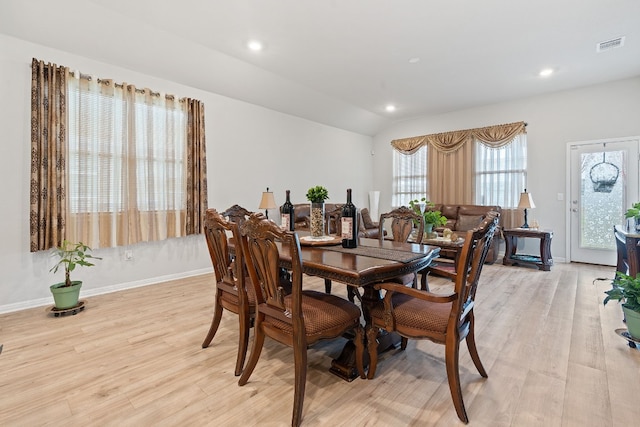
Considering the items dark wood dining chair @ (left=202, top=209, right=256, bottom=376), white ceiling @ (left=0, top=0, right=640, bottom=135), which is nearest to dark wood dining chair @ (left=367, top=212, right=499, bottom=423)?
dark wood dining chair @ (left=202, top=209, right=256, bottom=376)

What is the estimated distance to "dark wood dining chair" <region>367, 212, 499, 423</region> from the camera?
1.58 metres

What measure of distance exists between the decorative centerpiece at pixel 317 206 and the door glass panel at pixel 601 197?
17.3 feet

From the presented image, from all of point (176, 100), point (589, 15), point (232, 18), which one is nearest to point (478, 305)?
point (589, 15)

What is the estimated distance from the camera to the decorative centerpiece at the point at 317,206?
233cm

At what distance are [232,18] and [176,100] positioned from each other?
1.66 meters

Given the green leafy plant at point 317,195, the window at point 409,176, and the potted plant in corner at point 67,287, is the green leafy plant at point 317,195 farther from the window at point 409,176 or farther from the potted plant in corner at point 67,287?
the window at point 409,176

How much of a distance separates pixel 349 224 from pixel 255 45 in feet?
9.42

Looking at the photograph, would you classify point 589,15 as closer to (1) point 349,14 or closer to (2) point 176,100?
(1) point 349,14

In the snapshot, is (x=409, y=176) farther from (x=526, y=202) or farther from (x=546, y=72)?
(x=546, y=72)

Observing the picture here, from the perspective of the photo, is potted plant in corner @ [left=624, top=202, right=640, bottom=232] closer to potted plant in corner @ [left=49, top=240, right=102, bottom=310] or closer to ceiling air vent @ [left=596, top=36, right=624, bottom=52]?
ceiling air vent @ [left=596, top=36, right=624, bottom=52]

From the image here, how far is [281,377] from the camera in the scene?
6.42 feet

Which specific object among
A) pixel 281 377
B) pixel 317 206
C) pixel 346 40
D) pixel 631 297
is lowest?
pixel 281 377

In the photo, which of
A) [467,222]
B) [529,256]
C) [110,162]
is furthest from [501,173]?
[110,162]

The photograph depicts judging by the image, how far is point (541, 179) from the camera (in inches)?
223
